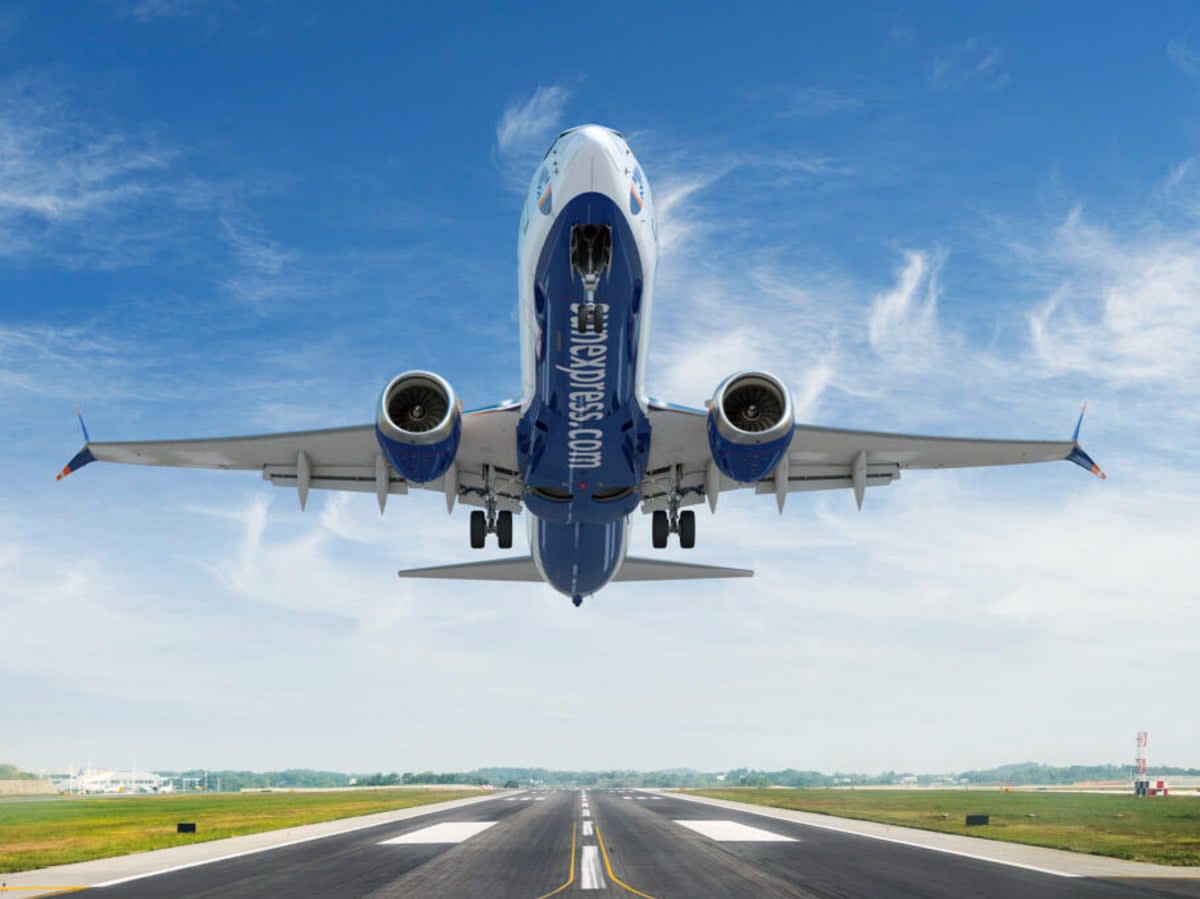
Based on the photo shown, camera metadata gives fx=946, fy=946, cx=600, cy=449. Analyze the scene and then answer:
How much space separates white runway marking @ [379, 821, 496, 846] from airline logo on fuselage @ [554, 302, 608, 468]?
14.5 metres

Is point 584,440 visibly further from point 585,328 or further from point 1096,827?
point 1096,827

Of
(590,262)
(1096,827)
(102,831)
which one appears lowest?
(102,831)

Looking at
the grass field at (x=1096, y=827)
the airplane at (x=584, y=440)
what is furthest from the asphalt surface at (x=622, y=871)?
Result: the airplane at (x=584, y=440)

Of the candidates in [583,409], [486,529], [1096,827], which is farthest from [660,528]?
[1096,827]

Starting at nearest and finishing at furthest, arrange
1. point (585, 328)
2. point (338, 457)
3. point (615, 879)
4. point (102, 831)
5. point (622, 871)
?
1. point (585, 328)
2. point (615, 879)
3. point (622, 871)
4. point (338, 457)
5. point (102, 831)

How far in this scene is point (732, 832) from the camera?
30.8 meters

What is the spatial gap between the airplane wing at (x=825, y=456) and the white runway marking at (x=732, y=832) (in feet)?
34.4

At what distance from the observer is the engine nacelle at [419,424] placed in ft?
59.2

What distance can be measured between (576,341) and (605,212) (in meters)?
2.74

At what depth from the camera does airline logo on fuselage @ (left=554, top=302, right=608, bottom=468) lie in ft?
55.5

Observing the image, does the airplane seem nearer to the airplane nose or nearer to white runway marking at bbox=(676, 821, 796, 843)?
the airplane nose

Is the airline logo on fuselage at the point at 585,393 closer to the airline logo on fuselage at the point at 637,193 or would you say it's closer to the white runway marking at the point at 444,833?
the airline logo on fuselage at the point at 637,193

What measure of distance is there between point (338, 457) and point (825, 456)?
12.2 m

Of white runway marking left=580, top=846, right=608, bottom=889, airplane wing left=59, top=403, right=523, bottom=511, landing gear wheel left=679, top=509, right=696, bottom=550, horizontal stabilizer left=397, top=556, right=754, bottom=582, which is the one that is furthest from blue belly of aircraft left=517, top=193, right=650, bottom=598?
white runway marking left=580, top=846, right=608, bottom=889
